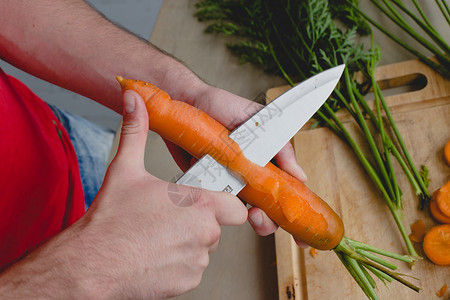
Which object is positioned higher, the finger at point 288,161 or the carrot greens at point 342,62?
the carrot greens at point 342,62

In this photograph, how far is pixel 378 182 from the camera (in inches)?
50.8

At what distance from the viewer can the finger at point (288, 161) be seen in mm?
1088

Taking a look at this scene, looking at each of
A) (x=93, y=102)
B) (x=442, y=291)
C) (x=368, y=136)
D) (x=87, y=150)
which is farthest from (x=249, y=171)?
(x=93, y=102)

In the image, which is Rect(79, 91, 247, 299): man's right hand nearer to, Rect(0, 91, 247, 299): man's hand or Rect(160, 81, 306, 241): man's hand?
Rect(0, 91, 247, 299): man's hand

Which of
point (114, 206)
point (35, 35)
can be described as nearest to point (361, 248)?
point (114, 206)

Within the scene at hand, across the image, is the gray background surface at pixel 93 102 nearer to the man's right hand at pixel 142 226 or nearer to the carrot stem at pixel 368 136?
the carrot stem at pixel 368 136

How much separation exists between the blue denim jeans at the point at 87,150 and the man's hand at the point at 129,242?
83 cm

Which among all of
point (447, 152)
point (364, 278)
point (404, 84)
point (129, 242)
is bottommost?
point (364, 278)

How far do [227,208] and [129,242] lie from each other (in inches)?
9.4

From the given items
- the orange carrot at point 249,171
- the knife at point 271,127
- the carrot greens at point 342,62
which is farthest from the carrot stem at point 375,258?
the knife at point 271,127

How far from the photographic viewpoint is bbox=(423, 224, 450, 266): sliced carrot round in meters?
1.13

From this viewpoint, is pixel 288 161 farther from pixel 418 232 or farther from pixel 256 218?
pixel 418 232

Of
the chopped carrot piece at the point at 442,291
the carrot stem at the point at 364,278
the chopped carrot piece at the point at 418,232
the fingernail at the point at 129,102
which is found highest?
the fingernail at the point at 129,102

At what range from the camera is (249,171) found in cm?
97
